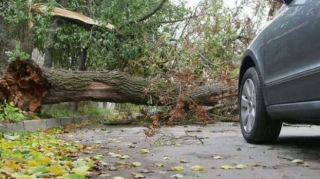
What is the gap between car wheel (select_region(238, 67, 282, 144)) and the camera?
446 centimetres

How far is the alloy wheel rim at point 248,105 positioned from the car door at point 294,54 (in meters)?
0.34

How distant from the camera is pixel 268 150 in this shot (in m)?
4.20

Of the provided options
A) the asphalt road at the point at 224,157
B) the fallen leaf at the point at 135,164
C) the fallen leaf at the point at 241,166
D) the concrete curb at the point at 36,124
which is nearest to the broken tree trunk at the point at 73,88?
the concrete curb at the point at 36,124

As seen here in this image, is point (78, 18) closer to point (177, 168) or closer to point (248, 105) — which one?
point (248, 105)

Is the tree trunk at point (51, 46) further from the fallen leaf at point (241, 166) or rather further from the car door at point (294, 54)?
the fallen leaf at point (241, 166)

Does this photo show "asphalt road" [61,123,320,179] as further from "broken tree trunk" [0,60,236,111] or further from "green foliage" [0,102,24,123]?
"broken tree trunk" [0,60,236,111]

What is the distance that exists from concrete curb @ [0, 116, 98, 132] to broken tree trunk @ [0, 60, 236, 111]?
16.1 inches

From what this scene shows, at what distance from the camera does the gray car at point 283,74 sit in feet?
11.3

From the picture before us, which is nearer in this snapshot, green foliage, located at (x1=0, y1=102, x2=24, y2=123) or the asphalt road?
the asphalt road

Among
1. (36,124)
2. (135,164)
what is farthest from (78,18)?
(135,164)

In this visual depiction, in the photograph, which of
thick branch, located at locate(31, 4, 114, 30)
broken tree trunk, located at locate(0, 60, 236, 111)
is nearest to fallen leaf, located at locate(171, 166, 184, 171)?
broken tree trunk, located at locate(0, 60, 236, 111)

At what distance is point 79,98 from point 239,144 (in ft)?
13.6

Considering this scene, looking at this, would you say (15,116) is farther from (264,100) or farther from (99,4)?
(99,4)

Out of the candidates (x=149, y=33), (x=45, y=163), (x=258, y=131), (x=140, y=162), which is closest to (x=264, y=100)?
(x=258, y=131)
